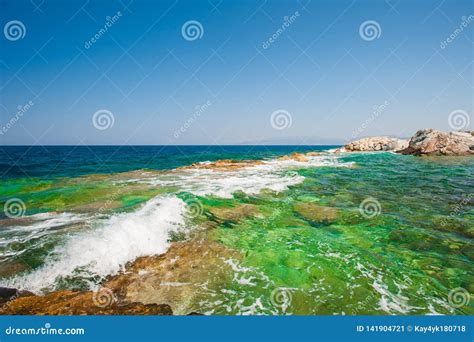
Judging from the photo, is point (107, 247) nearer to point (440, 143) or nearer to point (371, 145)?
point (440, 143)

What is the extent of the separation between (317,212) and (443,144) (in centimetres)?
4165

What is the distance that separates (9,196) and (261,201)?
1433 cm

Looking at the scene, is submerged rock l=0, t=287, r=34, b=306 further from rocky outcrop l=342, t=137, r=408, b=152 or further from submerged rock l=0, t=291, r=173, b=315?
rocky outcrop l=342, t=137, r=408, b=152

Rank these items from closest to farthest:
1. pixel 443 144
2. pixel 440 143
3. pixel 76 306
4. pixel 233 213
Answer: pixel 76 306
pixel 233 213
pixel 443 144
pixel 440 143

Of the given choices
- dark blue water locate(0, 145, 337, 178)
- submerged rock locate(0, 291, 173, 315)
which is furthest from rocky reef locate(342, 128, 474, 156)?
submerged rock locate(0, 291, 173, 315)

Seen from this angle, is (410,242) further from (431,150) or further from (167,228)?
(431,150)

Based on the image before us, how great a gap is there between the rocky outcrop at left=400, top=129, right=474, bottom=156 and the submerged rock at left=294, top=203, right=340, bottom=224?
3979 cm

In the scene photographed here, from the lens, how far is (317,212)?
10898 millimetres

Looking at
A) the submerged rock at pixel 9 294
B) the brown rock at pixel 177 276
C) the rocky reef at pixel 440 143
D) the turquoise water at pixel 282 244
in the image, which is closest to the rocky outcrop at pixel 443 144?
the rocky reef at pixel 440 143

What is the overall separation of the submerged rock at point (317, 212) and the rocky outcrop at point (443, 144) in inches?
1567

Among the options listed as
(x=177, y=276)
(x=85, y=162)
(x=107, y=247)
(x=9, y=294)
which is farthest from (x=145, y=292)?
(x=85, y=162)

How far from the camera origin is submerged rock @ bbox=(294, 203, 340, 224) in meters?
10.1

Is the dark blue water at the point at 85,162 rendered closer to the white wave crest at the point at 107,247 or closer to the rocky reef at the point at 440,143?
the white wave crest at the point at 107,247

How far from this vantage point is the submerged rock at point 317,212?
10119mm
